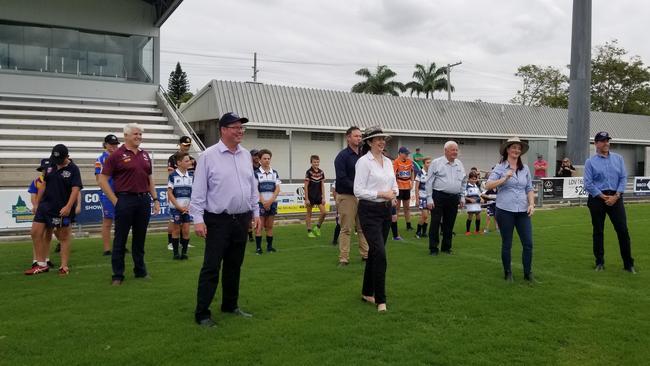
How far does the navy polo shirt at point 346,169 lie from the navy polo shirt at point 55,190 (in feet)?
12.7

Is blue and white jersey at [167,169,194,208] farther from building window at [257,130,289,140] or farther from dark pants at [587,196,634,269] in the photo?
building window at [257,130,289,140]

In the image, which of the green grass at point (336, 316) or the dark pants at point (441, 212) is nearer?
the green grass at point (336, 316)

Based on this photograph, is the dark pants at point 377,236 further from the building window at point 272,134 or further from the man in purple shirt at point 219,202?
the building window at point 272,134

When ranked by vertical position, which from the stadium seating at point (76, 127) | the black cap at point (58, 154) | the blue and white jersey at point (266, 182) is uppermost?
the stadium seating at point (76, 127)

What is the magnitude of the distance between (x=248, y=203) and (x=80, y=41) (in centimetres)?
2103

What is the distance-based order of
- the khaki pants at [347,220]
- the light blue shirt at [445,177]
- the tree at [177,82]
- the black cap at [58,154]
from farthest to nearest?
the tree at [177,82], the light blue shirt at [445,177], the khaki pants at [347,220], the black cap at [58,154]

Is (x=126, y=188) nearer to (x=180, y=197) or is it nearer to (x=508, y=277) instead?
(x=180, y=197)

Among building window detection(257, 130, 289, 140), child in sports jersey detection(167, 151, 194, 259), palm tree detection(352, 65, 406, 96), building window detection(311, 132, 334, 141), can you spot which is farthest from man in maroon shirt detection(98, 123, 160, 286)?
palm tree detection(352, 65, 406, 96)

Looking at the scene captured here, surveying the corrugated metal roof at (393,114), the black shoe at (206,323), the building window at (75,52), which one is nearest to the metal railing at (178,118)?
the building window at (75,52)

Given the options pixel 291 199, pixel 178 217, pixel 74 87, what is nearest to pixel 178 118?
pixel 74 87

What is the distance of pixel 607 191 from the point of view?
25.9ft

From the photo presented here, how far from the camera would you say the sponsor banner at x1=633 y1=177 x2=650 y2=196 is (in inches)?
918

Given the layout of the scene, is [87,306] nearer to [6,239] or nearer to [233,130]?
[233,130]

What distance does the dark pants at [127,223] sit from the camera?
6.96 meters
